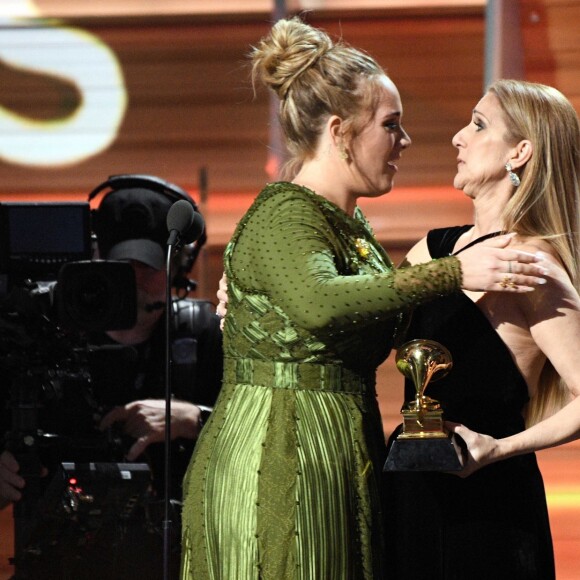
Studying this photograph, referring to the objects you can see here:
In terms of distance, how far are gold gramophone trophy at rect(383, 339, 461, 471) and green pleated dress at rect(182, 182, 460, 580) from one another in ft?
0.24

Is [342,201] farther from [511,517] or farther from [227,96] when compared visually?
[227,96]

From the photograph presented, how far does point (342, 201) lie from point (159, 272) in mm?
1174

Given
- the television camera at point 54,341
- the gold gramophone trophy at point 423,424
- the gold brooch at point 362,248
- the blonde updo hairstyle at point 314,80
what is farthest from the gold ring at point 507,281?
the television camera at point 54,341

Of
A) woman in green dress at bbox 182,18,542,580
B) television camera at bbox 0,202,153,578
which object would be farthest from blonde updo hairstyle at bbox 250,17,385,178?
television camera at bbox 0,202,153,578

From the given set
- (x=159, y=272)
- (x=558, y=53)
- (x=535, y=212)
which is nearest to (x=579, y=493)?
(x=558, y=53)

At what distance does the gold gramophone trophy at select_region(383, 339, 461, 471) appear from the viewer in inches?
59.7

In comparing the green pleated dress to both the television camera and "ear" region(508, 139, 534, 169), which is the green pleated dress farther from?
the television camera

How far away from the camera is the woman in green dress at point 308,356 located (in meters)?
1.54

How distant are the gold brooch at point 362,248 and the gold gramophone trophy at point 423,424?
0.16 metres

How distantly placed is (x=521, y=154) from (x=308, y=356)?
48 centimetres

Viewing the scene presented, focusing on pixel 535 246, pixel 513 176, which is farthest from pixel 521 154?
pixel 535 246

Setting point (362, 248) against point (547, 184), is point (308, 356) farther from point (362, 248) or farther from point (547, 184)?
point (547, 184)

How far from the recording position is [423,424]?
1.55 metres

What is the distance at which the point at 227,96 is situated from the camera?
486 cm
